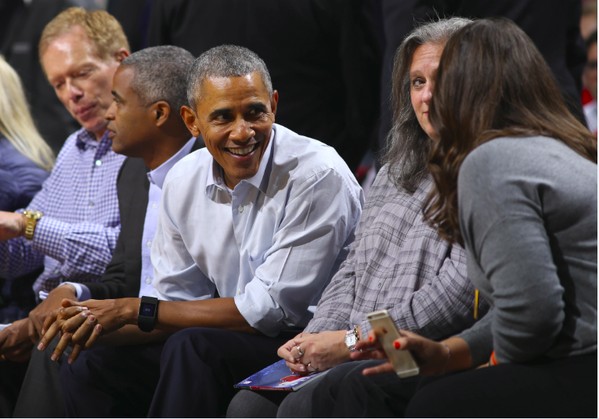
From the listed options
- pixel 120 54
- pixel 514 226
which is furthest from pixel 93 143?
pixel 514 226

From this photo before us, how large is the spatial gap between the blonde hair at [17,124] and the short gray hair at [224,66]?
4.62 ft

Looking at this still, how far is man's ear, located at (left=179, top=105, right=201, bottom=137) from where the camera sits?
3703 millimetres

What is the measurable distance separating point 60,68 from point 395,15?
153cm

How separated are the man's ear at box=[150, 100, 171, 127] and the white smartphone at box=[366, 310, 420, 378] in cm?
182

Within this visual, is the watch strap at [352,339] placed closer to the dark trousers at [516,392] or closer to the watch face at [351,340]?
the watch face at [351,340]

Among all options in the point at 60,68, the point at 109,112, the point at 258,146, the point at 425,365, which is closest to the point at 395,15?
the point at 258,146

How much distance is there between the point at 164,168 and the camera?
13.1 feet

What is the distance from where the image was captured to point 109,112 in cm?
410

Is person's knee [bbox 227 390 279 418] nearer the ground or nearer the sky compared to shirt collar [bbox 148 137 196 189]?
nearer the ground

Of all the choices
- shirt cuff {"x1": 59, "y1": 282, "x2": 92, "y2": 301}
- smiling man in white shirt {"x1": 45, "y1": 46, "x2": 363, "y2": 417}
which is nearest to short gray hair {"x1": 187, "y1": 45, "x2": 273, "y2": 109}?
smiling man in white shirt {"x1": 45, "y1": 46, "x2": 363, "y2": 417}

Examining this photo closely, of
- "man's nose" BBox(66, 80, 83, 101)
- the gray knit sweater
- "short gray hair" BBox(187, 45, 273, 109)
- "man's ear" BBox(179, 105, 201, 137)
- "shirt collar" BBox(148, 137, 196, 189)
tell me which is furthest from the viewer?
"man's nose" BBox(66, 80, 83, 101)

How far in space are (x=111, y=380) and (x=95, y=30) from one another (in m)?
1.77

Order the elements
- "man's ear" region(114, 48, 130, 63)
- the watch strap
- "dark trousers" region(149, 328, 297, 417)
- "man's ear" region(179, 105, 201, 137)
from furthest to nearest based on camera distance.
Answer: "man's ear" region(114, 48, 130, 63)
"man's ear" region(179, 105, 201, 137)
"dark trousers" region(149, 328, 297, 417)
the watch strap

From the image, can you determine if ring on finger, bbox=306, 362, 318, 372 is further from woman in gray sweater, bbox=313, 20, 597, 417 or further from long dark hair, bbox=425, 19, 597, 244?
long dark hair, bbox=425, 19, 597, 244
